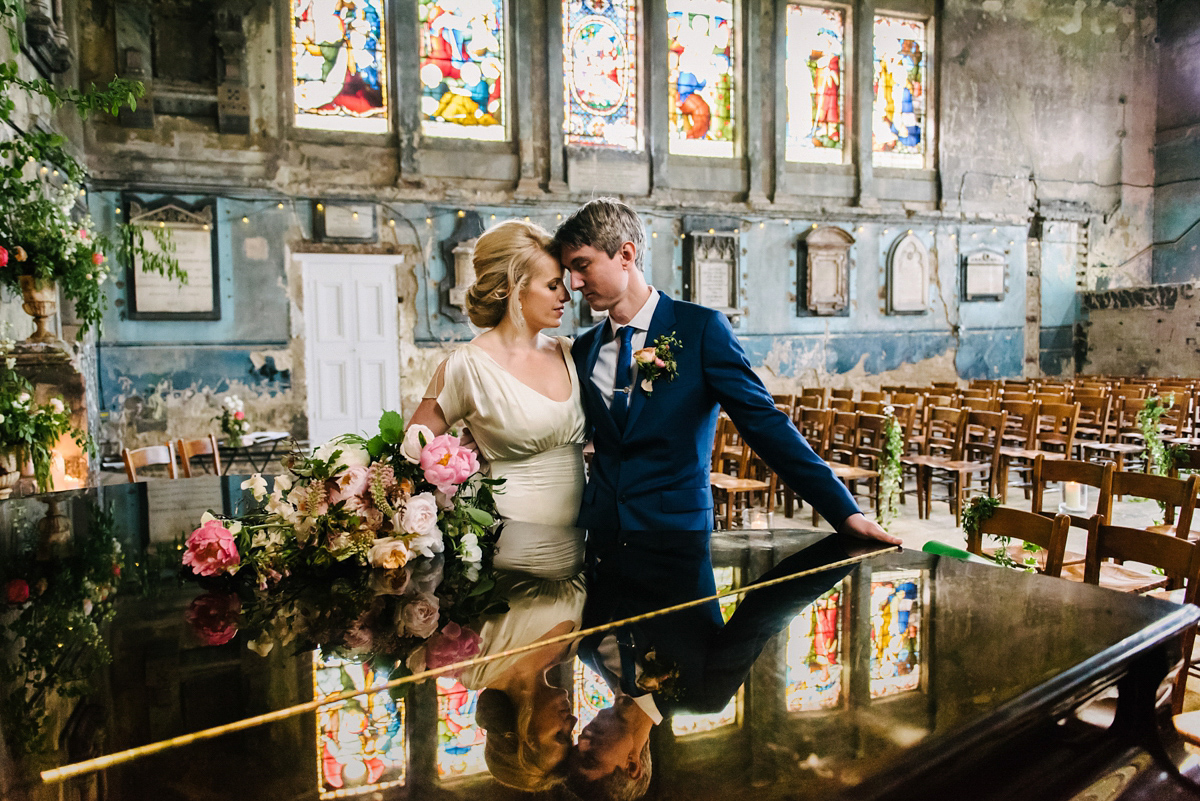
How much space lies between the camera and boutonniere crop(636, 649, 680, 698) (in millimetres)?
1130

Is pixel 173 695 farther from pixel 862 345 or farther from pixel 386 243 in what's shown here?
pixel 862 345

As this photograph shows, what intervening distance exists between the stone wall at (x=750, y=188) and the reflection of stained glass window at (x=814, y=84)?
11.9 inches

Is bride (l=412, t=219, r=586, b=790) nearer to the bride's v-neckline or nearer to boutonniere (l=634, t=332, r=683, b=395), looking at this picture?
the bride's v-neckline

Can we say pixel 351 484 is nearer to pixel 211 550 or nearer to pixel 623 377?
pixel 211 550

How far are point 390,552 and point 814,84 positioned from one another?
12.9 m

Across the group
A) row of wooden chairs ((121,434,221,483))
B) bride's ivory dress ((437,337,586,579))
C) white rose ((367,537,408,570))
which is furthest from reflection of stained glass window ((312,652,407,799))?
row of wooden chairs ((121,434,221,483))

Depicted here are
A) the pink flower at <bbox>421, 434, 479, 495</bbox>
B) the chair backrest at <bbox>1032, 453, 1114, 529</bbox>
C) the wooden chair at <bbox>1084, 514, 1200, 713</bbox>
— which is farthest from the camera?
the chair backrest at <bbox>1032, 453, 1114, 529</bbox>

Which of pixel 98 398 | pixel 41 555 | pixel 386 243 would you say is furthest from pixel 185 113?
pixel 41 555

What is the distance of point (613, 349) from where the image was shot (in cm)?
241

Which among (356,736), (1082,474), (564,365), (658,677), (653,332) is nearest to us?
(356,736)

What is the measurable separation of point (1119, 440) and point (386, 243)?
850 centimetres

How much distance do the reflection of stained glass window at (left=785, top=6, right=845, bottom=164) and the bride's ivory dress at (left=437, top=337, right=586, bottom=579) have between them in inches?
445

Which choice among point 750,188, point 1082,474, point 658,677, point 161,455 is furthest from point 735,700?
point 750,188

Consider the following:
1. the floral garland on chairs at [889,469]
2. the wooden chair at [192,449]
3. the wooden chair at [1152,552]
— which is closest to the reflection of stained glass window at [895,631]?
the wooden chair at [1152,552]
